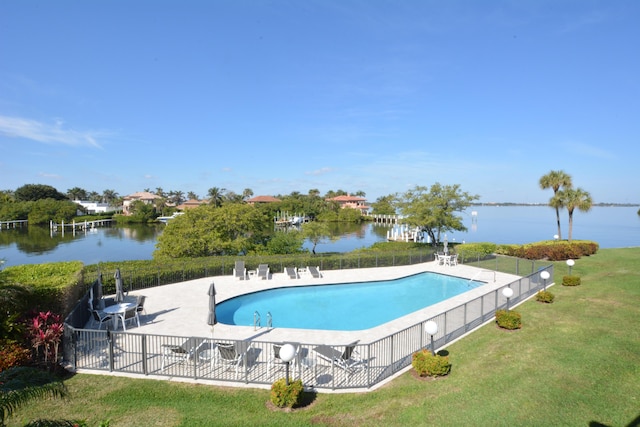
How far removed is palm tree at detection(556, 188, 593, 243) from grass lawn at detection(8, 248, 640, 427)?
23.4m

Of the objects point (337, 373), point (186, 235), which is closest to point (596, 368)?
point (337, 373)

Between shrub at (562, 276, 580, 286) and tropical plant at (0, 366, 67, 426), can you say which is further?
shrub at (562, 276, 580, 286)

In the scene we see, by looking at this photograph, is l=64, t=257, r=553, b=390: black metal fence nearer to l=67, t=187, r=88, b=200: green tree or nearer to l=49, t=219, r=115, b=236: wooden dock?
l=49, t=219, r=115, b=236: wooden dock

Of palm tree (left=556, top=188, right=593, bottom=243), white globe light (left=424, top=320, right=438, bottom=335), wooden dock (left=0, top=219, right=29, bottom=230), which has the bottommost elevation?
white globe light (left=424, top=320, right=438, bottom=335)

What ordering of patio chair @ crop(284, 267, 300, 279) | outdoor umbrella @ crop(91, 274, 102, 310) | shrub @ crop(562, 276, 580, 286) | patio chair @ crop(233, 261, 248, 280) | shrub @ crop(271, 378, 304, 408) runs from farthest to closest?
patio chair @ crop(284, 267, 300, 279) < patio chair @ crop(233, 261, 248, 280) < shrub @ crop(562, 276, 580, 286) < outdoor umbrella @ crop(91, 274, 102, 310) < shrub @ crop(271, 378, 304, 408)

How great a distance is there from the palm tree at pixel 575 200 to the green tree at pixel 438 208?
302 inches

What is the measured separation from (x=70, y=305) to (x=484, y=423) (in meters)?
12.6

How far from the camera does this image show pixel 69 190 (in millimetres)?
139875

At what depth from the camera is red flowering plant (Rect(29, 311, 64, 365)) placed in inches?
332

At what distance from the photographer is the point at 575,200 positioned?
30.0 metres

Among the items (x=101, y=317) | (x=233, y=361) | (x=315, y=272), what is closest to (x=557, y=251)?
(x=315, y=272)

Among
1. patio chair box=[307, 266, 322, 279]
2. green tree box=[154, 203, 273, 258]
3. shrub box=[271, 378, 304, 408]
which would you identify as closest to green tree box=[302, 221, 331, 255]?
green tree box=[154, 203, 273, 258]

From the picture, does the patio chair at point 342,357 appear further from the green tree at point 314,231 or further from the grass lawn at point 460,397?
the green tree at point 314,231

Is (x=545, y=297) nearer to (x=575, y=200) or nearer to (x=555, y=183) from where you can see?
(x=575, y=200)
